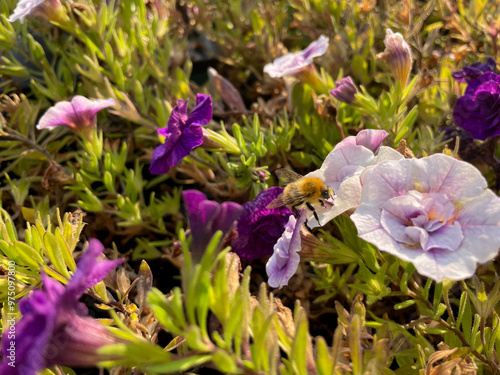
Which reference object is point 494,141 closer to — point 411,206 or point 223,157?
point 411,206

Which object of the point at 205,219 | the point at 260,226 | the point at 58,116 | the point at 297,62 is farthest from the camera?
the point at 297,62

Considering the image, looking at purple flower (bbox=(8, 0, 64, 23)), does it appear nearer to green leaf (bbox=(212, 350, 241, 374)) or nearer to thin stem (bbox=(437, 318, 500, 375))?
green leaf (bbox=(212, 350, 241, 374))

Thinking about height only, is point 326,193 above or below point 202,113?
below

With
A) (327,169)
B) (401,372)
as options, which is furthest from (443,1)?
(401,372)

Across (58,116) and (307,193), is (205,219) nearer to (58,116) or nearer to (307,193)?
(307,193)

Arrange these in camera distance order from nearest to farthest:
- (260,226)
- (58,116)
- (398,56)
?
(260,226), (398,56), (58,116)

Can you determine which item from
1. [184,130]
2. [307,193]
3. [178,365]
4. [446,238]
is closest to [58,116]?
[184,130]

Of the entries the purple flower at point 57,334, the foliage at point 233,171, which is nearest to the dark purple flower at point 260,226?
the foliage at point 233,171
